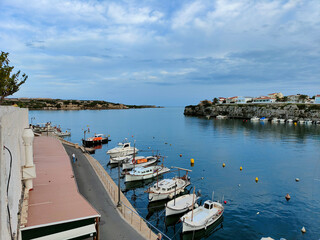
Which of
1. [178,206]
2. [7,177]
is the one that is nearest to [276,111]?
[178,206]

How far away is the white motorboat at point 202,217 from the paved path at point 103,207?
8373 millimetres

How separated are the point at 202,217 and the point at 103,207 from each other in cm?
1177

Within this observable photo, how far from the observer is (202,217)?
83.5ft

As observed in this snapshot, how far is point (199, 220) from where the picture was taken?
24797 mm

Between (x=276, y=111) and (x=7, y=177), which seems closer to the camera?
(x=7, y=177)

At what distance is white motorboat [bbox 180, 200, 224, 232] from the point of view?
23969 millimetres

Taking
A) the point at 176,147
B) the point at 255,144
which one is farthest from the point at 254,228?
the point at 255,144

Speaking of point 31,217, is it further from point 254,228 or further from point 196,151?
point 196,151

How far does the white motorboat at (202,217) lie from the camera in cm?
2397

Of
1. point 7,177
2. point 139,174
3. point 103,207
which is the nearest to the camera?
point 7,177

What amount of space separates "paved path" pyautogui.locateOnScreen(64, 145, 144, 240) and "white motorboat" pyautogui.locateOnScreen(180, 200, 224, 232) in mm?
8373

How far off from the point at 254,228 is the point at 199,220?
7078 mm

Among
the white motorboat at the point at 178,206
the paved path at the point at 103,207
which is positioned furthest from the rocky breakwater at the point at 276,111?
the paved path at the point at 103,207

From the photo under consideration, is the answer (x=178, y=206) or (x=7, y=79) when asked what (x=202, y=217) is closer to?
(x=178, y=206)
